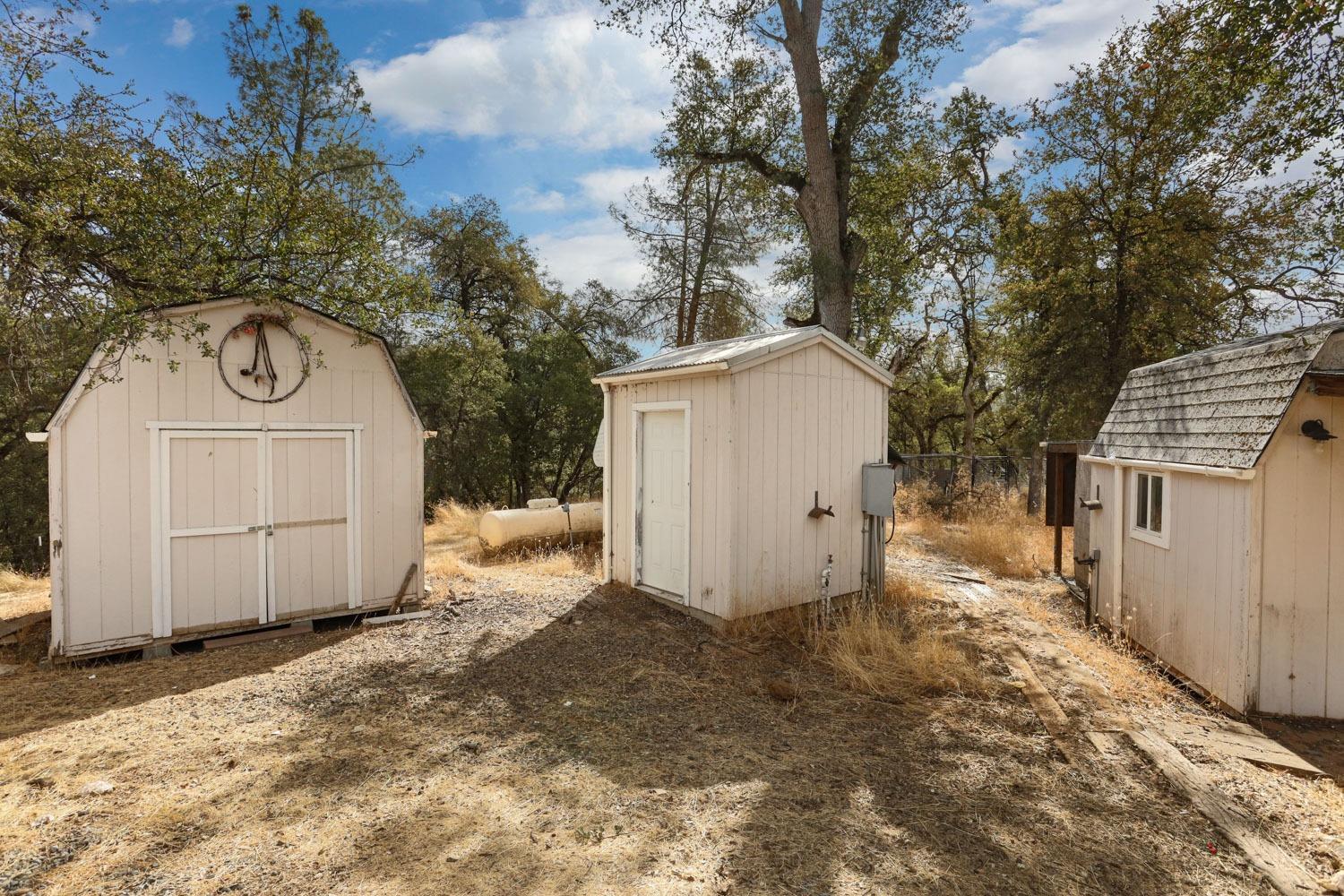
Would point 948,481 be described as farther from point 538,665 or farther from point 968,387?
point 538,665

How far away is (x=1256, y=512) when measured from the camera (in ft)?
14.1

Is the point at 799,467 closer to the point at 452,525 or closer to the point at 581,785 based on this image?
the point at 581,785

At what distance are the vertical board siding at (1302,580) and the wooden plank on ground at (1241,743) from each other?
1.71 feet

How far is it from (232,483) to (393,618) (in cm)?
196

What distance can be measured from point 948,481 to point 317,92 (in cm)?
1635

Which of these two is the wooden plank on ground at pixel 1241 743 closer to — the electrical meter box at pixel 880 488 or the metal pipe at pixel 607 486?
the electrical meter box at pixel 880 488

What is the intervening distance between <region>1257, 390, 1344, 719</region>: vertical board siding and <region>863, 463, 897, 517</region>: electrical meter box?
3.10 meters

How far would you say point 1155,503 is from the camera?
231 inches

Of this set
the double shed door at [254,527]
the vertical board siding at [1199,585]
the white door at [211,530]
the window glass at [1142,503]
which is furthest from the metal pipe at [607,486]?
the window glass at [1142,503]

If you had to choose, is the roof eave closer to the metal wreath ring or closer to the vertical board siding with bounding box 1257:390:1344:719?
the metal wreath ring

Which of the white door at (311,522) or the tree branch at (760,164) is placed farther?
the tree branch at (760,164)

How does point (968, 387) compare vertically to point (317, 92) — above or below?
below

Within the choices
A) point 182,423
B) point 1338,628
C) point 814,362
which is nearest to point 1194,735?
point 1338,628

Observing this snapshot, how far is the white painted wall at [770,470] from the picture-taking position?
594 cm
